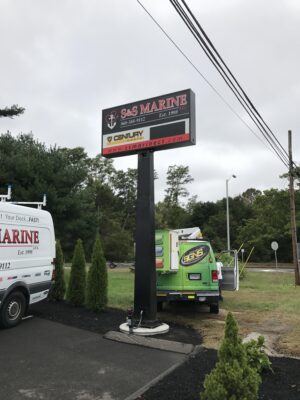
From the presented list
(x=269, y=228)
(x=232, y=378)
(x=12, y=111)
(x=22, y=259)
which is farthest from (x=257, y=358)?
(x=269, y=228)

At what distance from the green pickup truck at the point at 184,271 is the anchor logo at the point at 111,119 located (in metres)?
2.77

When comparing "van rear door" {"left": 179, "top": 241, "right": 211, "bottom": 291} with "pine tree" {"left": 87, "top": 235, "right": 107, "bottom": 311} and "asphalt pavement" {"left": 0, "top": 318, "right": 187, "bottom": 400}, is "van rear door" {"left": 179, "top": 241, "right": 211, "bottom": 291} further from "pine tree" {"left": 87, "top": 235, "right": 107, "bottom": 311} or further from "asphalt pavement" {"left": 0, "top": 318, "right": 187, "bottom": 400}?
"asphalt pavement" {"left": 0, "top": 318, "right": 187, "bottom": 400}

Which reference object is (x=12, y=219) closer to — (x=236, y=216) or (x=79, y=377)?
(x=79, y=377)

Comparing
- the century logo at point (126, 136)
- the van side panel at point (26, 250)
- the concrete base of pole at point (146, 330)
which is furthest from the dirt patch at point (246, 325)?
the century logo at point (126, 136)

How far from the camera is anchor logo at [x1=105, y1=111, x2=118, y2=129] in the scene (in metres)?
9.42

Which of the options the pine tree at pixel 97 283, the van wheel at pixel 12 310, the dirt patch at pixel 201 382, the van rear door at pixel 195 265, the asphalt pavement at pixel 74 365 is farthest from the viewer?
the van rear door at pixel 195 265

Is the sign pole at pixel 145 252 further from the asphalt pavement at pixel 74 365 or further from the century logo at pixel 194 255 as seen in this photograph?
the century logo at pixel 194 255

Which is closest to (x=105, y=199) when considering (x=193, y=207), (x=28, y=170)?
(x=193, y=207)

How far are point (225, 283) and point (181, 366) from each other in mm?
6895

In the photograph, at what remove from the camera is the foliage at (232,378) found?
3.62m

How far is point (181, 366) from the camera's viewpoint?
5.93 m

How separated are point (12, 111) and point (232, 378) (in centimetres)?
1326

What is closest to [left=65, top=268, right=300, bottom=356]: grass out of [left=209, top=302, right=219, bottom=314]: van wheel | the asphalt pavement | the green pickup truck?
[left=209, top=302, right=219, bottom=314]: van wheel

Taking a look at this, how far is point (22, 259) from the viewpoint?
28.1 feet
